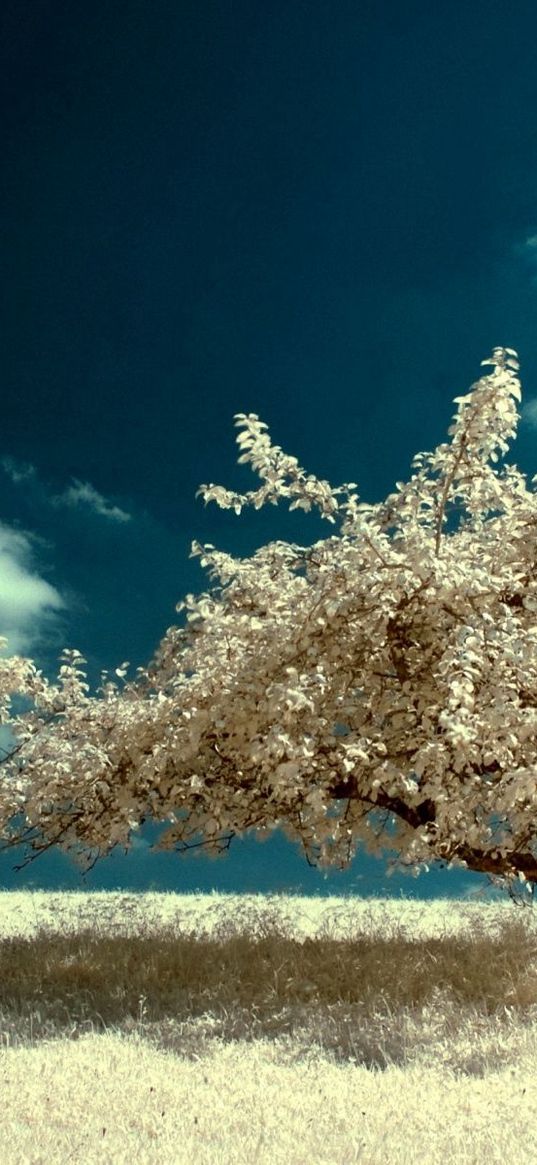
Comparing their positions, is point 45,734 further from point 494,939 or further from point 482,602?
point 494,939

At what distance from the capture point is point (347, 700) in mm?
13117

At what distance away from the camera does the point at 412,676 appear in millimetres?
13289

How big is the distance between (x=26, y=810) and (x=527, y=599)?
7.11 metres

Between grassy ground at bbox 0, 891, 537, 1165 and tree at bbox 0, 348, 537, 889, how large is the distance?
5.24ft

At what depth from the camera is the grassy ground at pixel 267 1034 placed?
7816 mm

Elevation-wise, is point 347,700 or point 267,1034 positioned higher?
point 347,700

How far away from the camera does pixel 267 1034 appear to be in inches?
476

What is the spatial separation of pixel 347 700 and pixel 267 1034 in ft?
13.0

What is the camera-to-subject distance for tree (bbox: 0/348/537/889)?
11711 mm

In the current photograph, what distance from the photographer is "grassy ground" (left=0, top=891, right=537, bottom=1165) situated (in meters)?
7.82

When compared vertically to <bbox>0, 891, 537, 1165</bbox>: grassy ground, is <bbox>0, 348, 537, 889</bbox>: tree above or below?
above

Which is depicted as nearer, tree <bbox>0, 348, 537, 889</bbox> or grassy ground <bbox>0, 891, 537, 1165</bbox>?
grassy ground <bbox>0, 891, 537, 1165</bbox>

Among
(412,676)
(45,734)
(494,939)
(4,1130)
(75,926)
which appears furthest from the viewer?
(75,926)

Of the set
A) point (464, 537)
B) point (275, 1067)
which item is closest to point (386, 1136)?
point (275, 1067)
